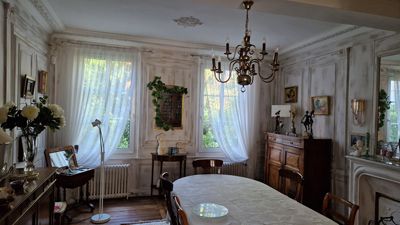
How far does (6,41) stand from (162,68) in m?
2.58

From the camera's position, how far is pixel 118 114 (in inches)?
179

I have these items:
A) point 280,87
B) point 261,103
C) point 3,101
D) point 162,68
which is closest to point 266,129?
point 261,103

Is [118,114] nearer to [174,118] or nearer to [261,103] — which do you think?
[174,118]

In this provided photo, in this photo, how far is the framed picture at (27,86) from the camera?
3006mm

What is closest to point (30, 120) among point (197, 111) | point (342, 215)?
point (342, 215)

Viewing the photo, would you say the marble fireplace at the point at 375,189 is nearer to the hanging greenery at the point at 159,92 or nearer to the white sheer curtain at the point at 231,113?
the white sheer curtain at the point at 231,113

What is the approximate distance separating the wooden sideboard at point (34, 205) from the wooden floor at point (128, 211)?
1344 millimetres

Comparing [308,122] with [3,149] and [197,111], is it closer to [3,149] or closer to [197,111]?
[197,111]

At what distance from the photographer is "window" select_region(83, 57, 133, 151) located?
440 centimetres

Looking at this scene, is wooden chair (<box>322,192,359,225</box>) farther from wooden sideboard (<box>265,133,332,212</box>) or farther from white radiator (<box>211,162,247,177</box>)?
white radiator (<box>211,162,247,177</box>)

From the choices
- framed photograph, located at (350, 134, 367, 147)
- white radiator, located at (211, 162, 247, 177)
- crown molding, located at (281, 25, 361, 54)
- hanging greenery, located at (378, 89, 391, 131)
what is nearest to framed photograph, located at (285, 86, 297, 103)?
crown molding, located at (281, 25, 361, 54)

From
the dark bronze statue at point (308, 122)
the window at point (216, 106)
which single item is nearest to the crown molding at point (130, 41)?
the window at point (216, 106)

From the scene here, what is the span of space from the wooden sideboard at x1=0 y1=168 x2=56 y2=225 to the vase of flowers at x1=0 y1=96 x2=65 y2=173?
20 centimetres

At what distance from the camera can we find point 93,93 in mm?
4406
